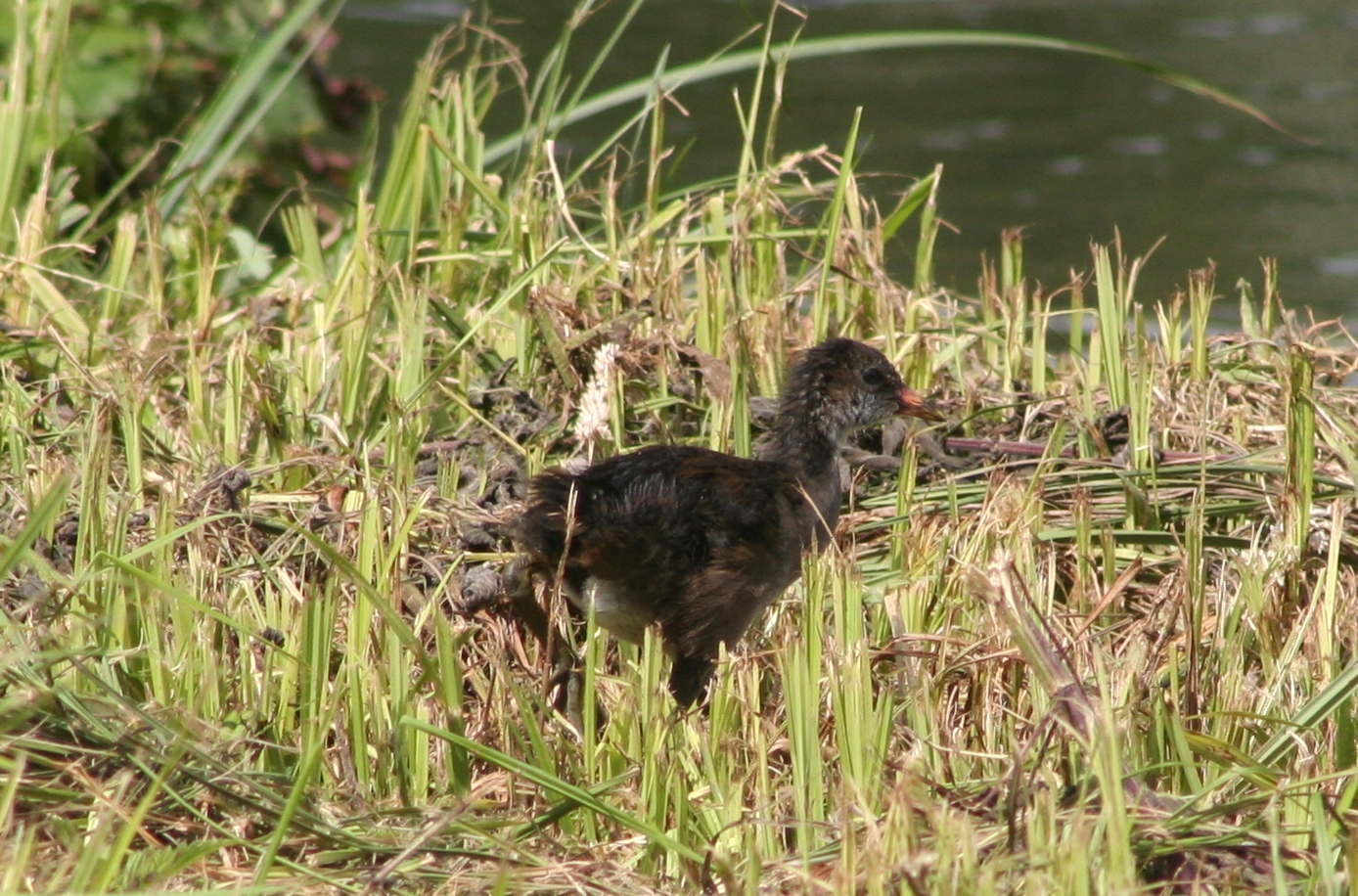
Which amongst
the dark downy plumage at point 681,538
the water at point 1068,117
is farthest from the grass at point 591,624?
the water at point 1068,117

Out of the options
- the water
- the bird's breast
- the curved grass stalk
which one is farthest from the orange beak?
the water

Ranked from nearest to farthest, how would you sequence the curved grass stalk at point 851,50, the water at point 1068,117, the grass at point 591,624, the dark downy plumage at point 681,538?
the grass at point 591,624 < the dark downy plumage at point 681,538 < the curved grass stalk at point 851,50 < the water at point 1068,117

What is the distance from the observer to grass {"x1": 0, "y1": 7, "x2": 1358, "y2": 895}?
3027mm

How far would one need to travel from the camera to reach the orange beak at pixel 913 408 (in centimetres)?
465

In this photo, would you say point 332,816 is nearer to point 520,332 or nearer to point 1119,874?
point 1119,874

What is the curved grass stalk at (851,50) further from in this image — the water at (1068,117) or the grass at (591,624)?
the water at (1068,117)

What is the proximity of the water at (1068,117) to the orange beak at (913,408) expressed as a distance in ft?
12.5

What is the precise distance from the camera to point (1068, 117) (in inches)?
519

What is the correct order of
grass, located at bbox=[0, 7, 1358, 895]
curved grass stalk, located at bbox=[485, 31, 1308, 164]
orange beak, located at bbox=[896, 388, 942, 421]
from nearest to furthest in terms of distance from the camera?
grass, located at bbox=[0, 7, 1358, 895]
orange beak, located at bbox=[896, 388, 942, 421]
curved grass stalk, located at bbox=[485, 31, 1308, 164]

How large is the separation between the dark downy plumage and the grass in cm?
15

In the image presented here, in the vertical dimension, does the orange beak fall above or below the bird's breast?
above

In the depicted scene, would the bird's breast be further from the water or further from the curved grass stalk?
the water

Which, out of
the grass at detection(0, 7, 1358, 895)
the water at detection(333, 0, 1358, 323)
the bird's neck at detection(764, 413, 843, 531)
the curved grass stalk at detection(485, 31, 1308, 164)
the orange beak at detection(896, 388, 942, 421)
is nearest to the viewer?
the grass at detection(0, 7, 1358, 895)

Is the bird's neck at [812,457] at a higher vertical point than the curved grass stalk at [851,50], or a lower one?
lower
